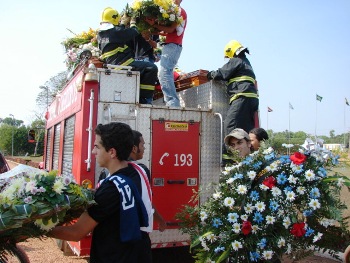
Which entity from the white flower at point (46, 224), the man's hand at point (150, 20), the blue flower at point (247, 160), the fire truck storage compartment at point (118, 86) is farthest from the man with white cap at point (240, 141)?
the man's hand at point (150, 20)

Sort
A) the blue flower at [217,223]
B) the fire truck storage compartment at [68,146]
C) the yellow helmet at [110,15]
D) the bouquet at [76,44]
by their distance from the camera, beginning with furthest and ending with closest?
1. the bouquet at [76,44]
2. the yellow helmet at [110,15]
3. the fire truck storage compartment at [68,146]
4. the blue flower at [217,223]

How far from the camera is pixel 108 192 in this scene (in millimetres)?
2391

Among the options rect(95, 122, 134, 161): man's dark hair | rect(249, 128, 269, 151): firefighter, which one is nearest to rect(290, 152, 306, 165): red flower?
rect(95, 122, 134, 161): man's dark hair

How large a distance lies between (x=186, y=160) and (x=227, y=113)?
963 mm

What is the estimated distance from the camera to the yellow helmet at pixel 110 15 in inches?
237

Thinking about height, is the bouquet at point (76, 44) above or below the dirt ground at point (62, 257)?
above

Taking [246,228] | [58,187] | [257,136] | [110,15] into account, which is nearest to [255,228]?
[246,228]

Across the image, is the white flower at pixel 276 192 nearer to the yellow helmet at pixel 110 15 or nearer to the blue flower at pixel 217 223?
the blue flower at pixel 217 223

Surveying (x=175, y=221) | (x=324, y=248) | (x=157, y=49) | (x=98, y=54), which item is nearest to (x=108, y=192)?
(x=324, y=248)

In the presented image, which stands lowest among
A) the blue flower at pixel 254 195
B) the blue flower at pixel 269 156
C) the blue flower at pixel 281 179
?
the blue flower at pixel 254 195

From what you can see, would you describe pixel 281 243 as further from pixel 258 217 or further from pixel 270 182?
pixel 270 182

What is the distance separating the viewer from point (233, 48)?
229 inches

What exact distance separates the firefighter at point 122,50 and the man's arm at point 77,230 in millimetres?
3529

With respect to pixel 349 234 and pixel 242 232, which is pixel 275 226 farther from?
pixel 349 234
